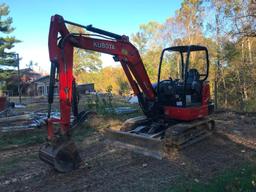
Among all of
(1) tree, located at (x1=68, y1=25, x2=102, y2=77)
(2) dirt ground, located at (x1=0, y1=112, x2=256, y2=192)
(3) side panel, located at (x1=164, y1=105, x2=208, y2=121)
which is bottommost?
(2) dirt ground, located at (x1=0, y1=112, x2=256, y2=192)

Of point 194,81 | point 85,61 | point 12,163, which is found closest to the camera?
point 12,163

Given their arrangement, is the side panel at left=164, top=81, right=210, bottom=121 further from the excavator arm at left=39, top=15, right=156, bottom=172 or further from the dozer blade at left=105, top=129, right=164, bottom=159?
the excavator arm at left=39, top=15, right=156, bottom=172

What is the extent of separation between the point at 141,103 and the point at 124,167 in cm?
217

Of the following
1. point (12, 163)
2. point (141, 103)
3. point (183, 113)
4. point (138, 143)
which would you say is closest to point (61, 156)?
point (12, 163)

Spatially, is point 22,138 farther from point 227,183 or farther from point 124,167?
point 227,183

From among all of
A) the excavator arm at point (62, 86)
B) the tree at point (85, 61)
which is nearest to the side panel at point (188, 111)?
the excavator arm at point (62, 86)

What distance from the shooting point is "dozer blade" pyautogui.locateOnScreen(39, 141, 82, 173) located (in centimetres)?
506

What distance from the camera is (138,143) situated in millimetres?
6578

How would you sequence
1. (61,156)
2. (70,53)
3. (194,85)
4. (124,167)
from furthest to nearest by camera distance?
(194,85), (124,167), (70,53), (61,156)

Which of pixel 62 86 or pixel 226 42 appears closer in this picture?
pixel 62 86

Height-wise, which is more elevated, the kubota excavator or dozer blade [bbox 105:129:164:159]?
the kubota excavator

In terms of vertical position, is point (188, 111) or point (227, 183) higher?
point (188, 111)

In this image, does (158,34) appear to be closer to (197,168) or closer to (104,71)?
(104,71)

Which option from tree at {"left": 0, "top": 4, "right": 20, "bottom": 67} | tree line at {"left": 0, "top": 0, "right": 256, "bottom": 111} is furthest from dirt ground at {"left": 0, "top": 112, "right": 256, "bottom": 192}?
tree at {"left": 0, "top": 4, "right": 20, "bottom": 67}
